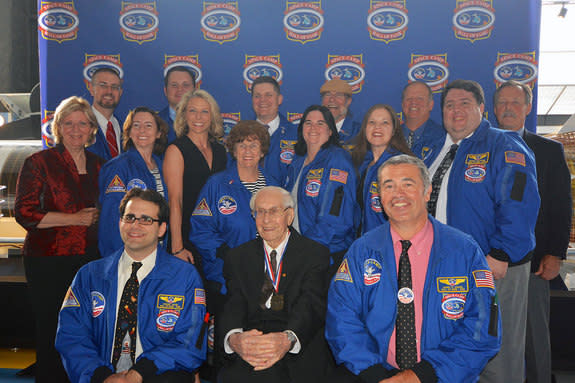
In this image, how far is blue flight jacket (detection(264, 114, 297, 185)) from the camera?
14.1 ft

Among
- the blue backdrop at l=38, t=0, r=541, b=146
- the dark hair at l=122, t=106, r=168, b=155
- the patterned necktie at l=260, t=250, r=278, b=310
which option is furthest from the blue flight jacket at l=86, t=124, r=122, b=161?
the patterned necktie at l=260, t=250, r=278, b=310

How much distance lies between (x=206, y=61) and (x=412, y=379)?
3.34 metres

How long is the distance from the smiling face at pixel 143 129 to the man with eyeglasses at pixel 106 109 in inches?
28.4

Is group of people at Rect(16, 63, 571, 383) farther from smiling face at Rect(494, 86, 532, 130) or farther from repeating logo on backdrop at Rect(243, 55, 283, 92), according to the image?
repeating logo on backdrop at Rect(243, 55, 283, 92)

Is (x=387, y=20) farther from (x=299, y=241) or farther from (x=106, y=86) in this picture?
(x=106, y=86)

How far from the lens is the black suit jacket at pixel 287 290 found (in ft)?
9.43

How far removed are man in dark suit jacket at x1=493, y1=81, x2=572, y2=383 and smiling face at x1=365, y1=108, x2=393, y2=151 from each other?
1.15 metres

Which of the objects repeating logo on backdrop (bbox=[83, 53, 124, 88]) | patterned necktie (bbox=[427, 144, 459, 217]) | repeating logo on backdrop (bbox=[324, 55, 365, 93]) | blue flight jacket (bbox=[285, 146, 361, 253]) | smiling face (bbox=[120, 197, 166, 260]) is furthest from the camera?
repeating logo on backdrop (bbox=[83, 53, 124, 88])

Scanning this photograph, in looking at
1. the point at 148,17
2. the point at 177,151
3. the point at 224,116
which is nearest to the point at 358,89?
the point at 224,116

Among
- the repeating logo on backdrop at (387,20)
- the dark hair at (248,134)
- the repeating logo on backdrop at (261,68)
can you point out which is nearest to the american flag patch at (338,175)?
the dark hair at (248,134)

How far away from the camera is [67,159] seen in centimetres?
365

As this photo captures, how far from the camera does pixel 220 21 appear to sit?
454cm

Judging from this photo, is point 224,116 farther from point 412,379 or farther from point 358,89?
point 412,379

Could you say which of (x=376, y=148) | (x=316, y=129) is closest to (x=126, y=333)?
(x=316, y=129)
